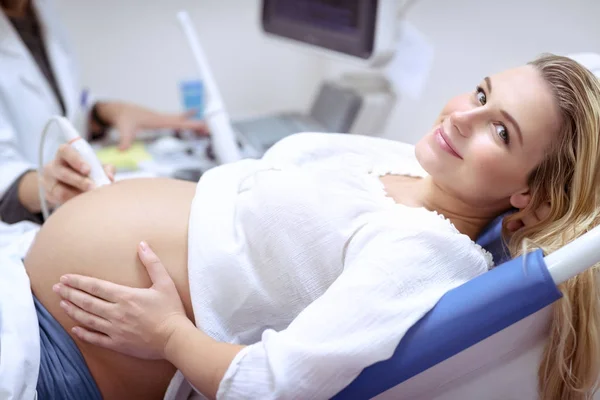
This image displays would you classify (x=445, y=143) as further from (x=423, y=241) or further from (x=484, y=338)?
(x=484, y=338)

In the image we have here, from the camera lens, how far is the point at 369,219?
794 mm

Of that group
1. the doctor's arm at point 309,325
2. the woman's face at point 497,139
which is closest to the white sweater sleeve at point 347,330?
the doctor's arm at point 309,325

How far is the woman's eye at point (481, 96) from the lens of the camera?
0.81 m

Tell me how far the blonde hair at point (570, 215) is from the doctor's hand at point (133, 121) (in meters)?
1.08

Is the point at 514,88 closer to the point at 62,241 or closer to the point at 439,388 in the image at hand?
the point at 439,388

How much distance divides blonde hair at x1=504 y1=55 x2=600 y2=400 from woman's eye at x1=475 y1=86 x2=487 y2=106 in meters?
0.08

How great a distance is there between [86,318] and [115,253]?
10 cm

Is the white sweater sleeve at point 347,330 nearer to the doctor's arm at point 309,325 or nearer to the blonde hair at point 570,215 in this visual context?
the doctor's arm at point 309,325

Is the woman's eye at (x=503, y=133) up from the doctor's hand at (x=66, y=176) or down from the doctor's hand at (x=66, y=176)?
up

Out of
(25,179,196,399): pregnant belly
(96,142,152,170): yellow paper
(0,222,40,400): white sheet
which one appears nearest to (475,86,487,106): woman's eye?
(25,179,196,399): pregnant belly

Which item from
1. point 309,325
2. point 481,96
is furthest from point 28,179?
point 481,96

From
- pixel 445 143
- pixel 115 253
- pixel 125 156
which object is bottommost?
pixel 125 156

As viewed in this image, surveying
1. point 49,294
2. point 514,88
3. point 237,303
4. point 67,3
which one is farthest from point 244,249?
point 67,3

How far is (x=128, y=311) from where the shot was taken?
0.77 m
